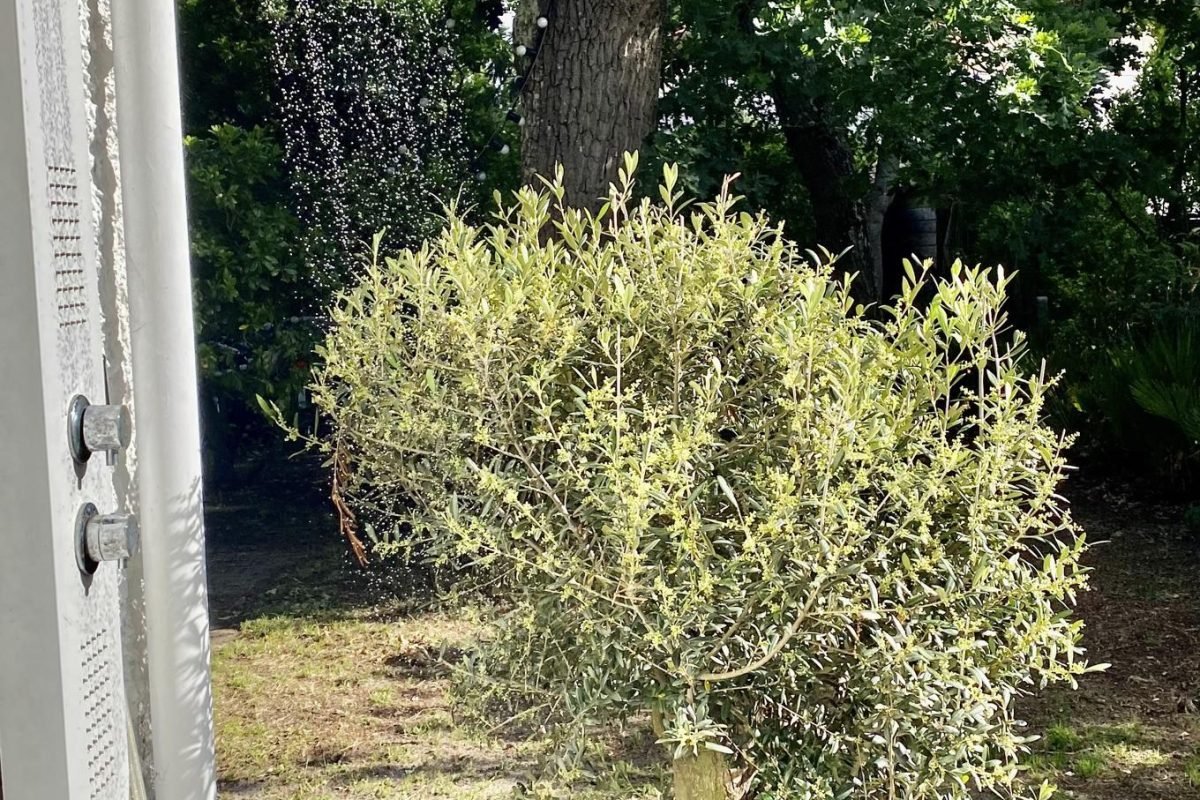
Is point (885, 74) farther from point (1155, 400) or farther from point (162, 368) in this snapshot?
point (162, 368)

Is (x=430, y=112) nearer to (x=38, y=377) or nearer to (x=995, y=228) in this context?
(x=995, y=228)

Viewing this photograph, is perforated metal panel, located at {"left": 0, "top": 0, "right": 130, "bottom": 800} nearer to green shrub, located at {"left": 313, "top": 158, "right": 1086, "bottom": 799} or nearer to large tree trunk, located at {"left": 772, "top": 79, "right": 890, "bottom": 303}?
green shrub, located at {"left": 313, "top": 158, "right": 1086, "bottom": 799}

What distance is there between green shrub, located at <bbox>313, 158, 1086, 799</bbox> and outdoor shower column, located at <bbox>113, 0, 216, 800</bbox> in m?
0.40

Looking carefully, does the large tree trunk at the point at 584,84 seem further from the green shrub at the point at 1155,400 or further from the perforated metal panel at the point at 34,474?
the perforated metal panel at the point at 34,474

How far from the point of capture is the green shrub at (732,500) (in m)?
2.21

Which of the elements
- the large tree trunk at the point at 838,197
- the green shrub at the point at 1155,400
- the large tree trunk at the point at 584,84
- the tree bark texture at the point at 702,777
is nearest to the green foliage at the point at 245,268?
the large tree trunk at the point at 584,84

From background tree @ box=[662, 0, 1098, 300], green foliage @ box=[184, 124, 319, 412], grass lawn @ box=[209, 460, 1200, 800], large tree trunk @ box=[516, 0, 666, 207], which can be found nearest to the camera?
grass lawn @ box=[209, 460, 1200, 800]

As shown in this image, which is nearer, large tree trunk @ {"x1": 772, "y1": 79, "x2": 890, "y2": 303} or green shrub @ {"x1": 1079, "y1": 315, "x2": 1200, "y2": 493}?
green shrub @ {"x1": 1079, "y1": 315, "x2": 1200, "y2": 493}

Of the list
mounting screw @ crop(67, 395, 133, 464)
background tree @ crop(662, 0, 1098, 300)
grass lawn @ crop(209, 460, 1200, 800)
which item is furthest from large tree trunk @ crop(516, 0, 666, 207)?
mounting screw @ crop(67, 395, 133, 464)

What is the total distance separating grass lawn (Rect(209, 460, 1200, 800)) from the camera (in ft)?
12.1

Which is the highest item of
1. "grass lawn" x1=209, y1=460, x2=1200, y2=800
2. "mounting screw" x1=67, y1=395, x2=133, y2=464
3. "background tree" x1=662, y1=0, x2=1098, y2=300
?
"background tree" x1=662, y1=0, x2=1098, y2=300

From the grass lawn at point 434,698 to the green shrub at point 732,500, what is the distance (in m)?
0.32

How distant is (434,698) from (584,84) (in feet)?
8.17

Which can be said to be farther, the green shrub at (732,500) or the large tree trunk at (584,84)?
the large tree trunk at (584,84)
